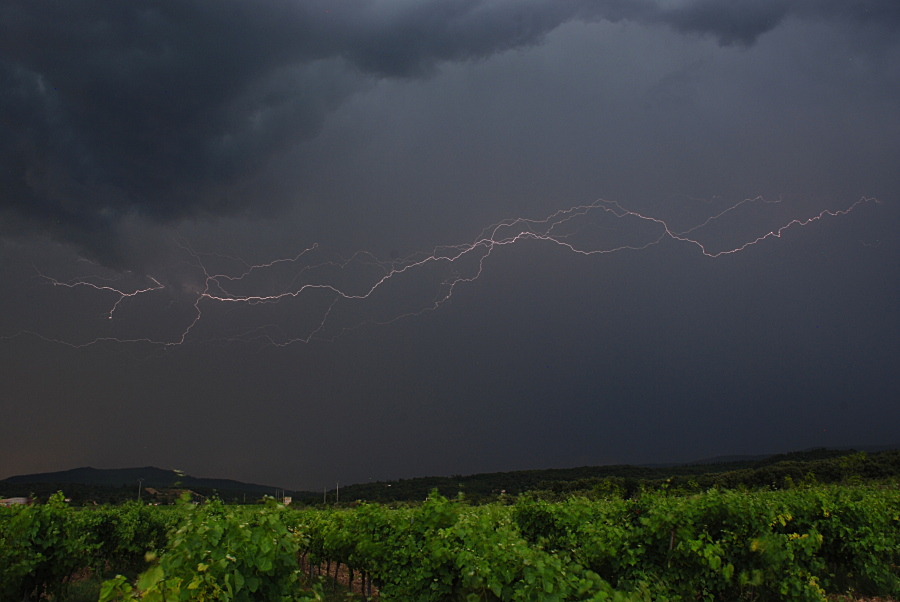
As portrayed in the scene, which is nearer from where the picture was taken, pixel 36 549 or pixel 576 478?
pixel 36 549

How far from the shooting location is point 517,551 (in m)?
5.12

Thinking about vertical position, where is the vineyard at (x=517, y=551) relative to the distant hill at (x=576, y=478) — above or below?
above

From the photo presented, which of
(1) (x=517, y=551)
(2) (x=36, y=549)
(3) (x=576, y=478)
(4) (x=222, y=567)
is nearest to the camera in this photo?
(4) (x=222, y=567)

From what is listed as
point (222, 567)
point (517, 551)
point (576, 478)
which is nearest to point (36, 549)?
point (222, 567)

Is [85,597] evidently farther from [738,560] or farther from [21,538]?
[738,560]

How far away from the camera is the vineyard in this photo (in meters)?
4.16

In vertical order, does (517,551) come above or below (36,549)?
above

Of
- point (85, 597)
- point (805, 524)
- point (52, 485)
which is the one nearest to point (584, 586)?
point (805, 524)

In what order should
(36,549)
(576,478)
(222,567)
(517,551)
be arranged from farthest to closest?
(576,478) → (36,549) → (517,551) → (222,567)

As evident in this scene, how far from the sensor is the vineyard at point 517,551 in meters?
4.16

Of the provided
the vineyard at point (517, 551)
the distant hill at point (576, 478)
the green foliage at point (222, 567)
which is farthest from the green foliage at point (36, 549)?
the distant hill at point (576, 478)

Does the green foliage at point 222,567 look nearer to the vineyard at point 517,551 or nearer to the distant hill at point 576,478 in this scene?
the vineyard at point 517,551

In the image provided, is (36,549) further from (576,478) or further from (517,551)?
(576,478)

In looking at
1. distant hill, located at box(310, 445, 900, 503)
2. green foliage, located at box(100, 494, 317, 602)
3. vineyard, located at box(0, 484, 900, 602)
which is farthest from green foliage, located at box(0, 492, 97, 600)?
distant hill, located at box(310, 445, 900, 503)
